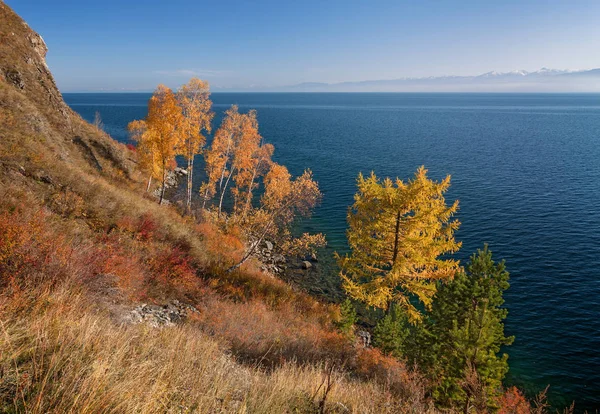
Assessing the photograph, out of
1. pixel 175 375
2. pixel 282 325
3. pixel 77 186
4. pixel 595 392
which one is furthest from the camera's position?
pixel 595 392

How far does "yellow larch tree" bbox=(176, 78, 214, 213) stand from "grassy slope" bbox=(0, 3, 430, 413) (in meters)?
6.32

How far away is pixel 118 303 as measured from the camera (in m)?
12.6

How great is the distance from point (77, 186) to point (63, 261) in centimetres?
1008

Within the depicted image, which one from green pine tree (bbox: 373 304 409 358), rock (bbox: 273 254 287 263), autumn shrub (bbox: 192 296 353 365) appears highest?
autumn shrub (bbox: 192 296 353 365)

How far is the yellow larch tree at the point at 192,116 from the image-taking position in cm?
2720

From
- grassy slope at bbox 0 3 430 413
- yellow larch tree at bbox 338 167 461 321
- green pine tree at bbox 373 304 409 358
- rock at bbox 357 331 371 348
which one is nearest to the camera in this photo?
grassy slope at bbox 0 3 430 413

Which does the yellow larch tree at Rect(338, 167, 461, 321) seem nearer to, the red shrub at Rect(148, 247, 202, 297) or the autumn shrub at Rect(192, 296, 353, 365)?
the autumn shrub at Rect(192, 296, 353, 365)

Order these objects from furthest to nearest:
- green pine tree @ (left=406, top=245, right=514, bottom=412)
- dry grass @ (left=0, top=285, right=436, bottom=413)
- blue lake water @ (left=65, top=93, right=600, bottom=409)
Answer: blue lake water @ (left=65, top=93, right=600, bottom=409)
green pine tree @ (left=406, top=245, right=514, bottom=412)
dry grass @ (left=0, top=285, right=436, bottom=413)

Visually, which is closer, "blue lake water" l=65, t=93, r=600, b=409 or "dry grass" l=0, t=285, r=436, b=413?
"dry grass" l=0, t=285, r=436, b=413

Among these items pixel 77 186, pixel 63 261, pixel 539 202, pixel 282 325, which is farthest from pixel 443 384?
pixel 539 202

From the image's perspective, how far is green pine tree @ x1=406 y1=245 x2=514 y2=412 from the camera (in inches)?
465

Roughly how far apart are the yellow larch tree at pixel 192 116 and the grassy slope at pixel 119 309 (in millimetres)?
6322

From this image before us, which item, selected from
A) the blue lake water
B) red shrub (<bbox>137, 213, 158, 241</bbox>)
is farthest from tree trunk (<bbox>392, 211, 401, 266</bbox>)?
red shrub (<bbox>137, 213, 158, 241</bbox>)

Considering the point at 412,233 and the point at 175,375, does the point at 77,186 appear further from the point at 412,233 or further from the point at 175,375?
the point at 412,233
